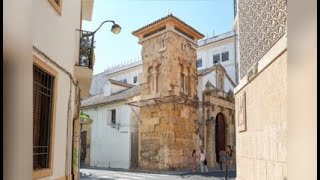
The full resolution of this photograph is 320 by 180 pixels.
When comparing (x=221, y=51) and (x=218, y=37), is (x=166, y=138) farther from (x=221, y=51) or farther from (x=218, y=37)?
(x=218, y=37)

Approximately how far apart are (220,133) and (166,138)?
2.23 meters

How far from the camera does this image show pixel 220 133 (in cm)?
1065

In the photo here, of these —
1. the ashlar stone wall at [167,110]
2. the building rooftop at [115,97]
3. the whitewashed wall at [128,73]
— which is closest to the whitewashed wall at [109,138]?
the building rooftop at [115,97]

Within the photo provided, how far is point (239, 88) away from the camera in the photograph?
3490 millimetres

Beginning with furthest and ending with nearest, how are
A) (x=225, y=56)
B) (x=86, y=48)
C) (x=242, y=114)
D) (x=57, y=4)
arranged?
(x=225, y=56)
(x=86, y=48)
(x=242, y=114)
(x=57, y=4)

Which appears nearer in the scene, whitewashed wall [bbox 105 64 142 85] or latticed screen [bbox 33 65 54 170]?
latticed screen [bbox 33 65 54 170]

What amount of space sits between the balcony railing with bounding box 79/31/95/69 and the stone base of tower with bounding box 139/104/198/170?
5516mm

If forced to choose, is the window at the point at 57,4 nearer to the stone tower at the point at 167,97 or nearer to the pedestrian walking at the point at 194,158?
the stone tower at the point at 167,97

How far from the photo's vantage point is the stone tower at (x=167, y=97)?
30.0 ft

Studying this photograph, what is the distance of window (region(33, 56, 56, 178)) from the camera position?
199 centimetres

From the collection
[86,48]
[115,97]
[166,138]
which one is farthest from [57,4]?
[115,97]

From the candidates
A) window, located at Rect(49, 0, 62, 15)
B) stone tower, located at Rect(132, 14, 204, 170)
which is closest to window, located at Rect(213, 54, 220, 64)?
stone tower, located at Rect(132, 14, 204, 170)

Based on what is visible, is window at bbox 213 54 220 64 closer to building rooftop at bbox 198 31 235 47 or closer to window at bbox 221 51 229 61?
window at bbox 221 51 229 61
